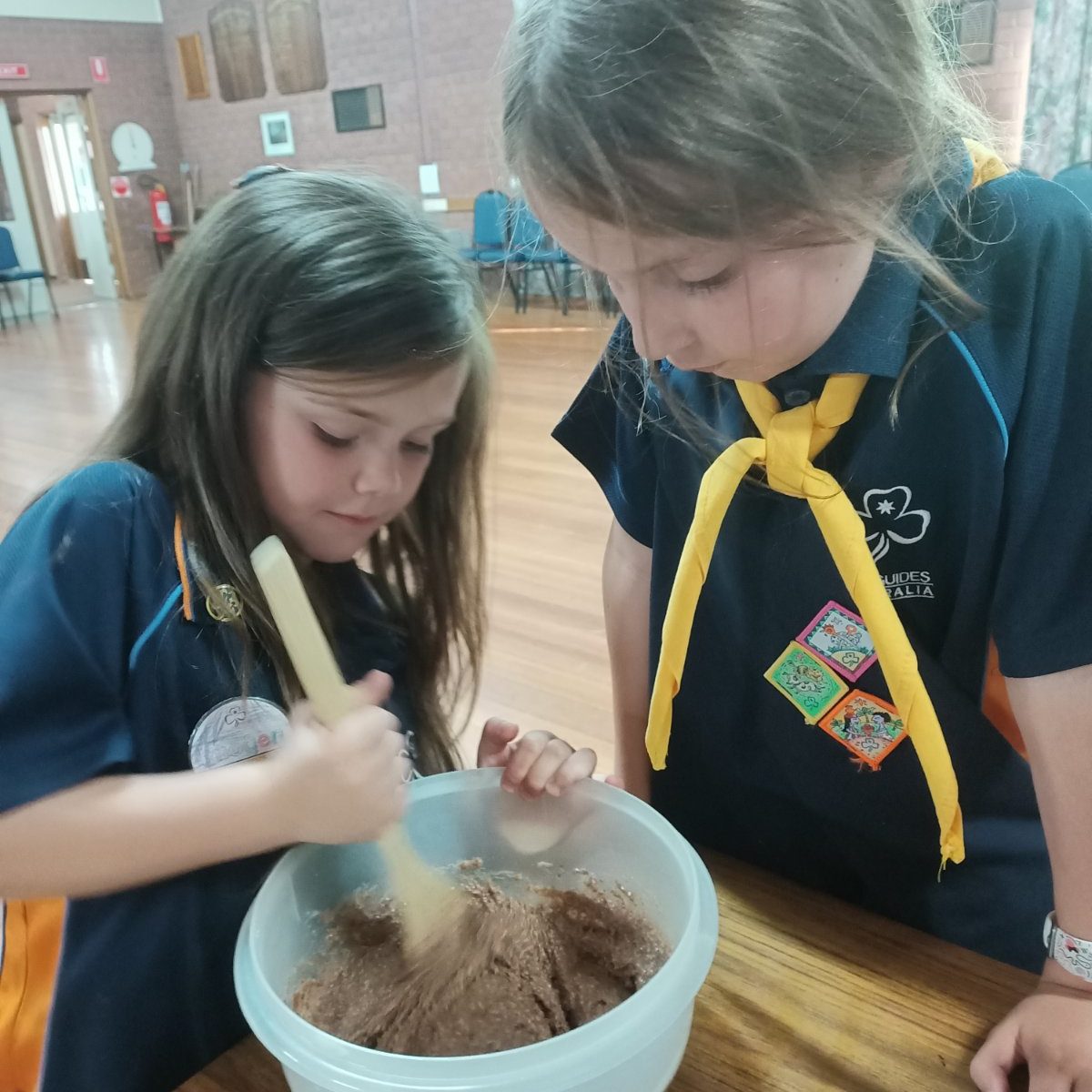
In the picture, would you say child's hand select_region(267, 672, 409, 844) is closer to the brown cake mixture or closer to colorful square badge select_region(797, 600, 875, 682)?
the brown cake mixture

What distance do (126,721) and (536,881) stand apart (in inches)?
11.1

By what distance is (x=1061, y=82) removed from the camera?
161 inches

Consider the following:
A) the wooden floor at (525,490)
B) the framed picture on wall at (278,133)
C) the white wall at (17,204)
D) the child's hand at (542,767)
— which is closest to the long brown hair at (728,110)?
the wooden floor at (525,490)

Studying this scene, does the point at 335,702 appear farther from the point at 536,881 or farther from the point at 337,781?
the point at 536,881

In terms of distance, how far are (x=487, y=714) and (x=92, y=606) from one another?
1276 millimetres

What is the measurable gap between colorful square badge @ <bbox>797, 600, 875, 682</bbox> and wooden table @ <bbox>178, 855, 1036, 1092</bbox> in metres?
0.15

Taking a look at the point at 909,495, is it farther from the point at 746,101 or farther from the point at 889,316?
the point at 746,101

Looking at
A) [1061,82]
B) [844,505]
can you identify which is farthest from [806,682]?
[1061,82]

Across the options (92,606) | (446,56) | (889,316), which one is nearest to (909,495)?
(889,316)

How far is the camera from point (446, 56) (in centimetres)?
634

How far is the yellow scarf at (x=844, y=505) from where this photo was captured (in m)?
0.59

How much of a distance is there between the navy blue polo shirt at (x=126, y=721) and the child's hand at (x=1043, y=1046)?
1.50 feet

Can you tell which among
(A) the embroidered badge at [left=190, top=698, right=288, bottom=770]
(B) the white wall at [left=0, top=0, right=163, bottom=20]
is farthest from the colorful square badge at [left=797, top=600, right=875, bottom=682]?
(B) the white wall at [left=0, top=0, right=163, bottom=20]

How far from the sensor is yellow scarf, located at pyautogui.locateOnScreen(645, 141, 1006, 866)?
23.2 inches
